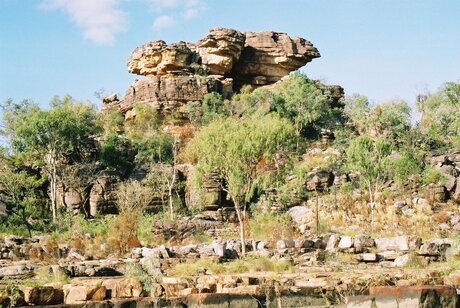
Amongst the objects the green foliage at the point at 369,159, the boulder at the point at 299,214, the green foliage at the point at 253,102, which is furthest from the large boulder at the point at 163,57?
the green foliage at the point at 369,159

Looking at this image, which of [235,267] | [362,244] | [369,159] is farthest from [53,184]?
[235,267]

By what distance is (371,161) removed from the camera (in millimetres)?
26000

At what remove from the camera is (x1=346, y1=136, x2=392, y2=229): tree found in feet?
84.2

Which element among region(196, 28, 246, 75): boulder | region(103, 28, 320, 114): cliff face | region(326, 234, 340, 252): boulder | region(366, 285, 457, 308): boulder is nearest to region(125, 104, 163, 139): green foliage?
region(103, 28, 320, 114): cliff face

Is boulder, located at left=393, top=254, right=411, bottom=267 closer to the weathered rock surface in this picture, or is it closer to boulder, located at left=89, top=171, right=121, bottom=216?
boulder, located at left=89, top=171, right=121, bottom=216

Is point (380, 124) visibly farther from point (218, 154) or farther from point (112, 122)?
point (218, 154)

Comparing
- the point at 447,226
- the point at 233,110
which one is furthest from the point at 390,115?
the point at 447,226

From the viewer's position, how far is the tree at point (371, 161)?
25.7m

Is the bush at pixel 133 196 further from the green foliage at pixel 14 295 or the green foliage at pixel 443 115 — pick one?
the green foliage at pixel 14 295

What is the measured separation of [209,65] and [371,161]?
20.1 metres

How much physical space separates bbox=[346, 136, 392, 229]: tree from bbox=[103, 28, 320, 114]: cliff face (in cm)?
1482

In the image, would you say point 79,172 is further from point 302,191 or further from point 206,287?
point 206,287

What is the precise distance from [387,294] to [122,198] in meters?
22.9

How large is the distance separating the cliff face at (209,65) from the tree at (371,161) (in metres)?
14.8
